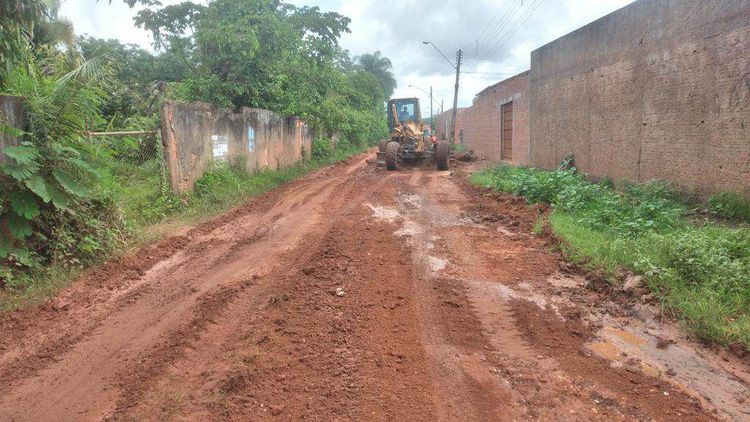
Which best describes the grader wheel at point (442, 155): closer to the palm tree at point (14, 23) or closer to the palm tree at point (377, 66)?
the palm tree at point (14, 23)

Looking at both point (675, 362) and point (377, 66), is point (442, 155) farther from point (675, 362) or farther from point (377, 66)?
point (377, 66)

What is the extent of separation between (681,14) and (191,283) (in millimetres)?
8627

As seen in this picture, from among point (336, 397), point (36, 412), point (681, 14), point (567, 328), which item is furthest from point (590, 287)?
point (681, 14)

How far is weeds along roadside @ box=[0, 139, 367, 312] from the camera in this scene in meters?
5.34

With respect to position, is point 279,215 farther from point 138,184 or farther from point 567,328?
point 567,328

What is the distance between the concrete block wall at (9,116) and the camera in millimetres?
5473

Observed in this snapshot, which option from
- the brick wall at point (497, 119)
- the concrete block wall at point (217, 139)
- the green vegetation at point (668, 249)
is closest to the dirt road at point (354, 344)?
the green vegetation at point (668, 249)

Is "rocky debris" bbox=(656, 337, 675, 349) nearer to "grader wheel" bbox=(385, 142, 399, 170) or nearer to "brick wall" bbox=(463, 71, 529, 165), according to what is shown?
"brick wall" bbox=(463, 71, 529, 165)

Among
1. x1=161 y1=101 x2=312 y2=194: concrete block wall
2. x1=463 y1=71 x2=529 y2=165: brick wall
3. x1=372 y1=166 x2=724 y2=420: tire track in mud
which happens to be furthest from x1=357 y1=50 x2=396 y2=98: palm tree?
x1=372 y1=166 x2=724 y2=420: tire track in mud

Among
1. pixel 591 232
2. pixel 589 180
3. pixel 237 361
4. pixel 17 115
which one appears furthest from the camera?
pixel 589 180

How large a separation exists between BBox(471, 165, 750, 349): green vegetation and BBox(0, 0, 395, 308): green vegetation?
6.18m

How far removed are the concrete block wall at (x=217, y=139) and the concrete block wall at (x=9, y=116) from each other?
386 centimetres

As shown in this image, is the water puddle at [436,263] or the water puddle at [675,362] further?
the water puddle at [436,263]

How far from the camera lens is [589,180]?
11289mm
